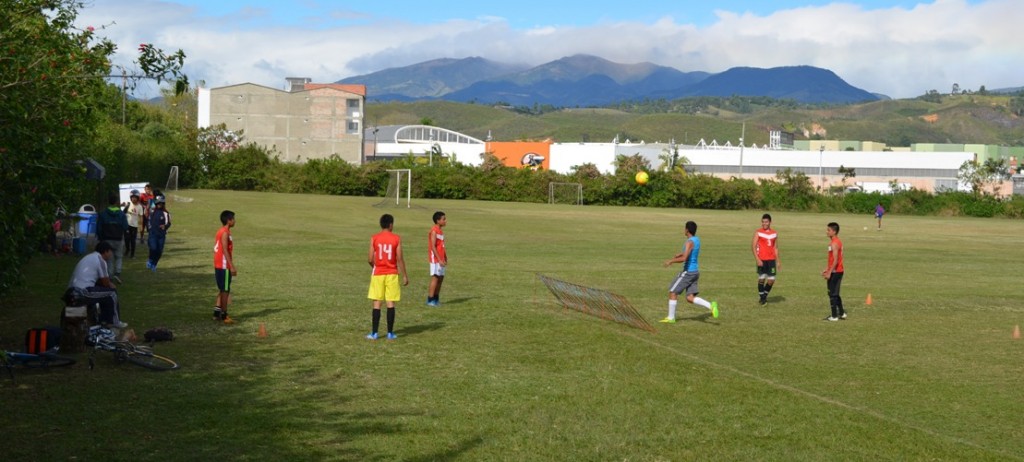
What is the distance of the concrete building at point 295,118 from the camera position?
4862 inches

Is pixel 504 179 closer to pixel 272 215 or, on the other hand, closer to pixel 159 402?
pixel 272 215

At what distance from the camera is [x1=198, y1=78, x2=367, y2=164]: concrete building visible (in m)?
124

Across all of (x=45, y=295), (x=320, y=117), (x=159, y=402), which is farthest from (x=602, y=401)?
(x=320, y=117)

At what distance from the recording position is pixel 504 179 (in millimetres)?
92688

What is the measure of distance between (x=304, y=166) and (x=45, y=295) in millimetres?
70225

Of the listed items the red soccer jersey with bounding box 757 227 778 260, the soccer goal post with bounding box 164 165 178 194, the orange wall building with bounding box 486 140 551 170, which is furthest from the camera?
the orange wall building with bounding box 486 140 551 170

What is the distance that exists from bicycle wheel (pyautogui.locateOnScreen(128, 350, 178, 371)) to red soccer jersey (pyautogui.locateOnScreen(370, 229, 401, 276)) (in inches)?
145

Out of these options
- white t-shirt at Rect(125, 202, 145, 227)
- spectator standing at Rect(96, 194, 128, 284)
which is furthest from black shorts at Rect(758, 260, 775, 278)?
white t-shirt at Rect(125, 202, 145, 227)

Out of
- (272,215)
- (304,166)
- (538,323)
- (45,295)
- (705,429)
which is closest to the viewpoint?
(705,429)

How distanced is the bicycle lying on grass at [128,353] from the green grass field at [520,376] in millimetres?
154

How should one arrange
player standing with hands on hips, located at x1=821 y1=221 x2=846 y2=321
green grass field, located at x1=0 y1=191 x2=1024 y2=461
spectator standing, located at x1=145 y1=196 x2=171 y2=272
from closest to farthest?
green grass field, located at x1=0 y1=191 x2=1024 y2=461
player standing with hands on hips, located at x1=821 y1=221 x2=846 y2=321
spectator standing, located at x1=145 y1=196 x2=171 y2=272

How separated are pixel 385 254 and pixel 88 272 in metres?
4.59

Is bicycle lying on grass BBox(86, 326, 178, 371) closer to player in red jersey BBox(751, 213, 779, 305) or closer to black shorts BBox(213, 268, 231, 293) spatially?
black shorts BBox(213, 268, 231, 293)

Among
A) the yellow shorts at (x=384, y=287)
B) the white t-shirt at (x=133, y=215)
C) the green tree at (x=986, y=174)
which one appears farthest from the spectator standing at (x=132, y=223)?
the green tree at (x=986, y=174)
